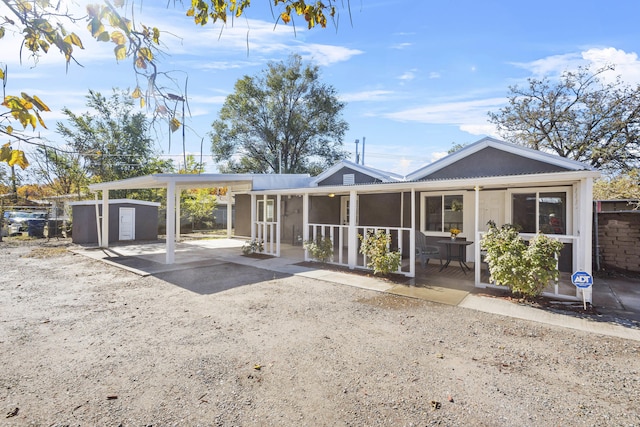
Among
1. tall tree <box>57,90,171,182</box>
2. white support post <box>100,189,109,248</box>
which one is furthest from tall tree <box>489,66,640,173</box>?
tall tree <box>57,90,171,182</box>

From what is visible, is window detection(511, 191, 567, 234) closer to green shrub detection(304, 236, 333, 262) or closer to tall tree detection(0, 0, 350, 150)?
green shrub detection(304, 236, 333, 262)

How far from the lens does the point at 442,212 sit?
9695 millimetres

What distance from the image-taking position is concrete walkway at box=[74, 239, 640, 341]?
462 cm

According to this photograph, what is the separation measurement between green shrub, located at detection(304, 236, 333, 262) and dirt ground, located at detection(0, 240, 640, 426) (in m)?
3.40

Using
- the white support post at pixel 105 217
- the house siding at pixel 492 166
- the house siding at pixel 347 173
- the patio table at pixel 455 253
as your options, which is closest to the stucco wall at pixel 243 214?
the house siding at pixel 347 173

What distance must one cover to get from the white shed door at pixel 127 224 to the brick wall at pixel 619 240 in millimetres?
17658

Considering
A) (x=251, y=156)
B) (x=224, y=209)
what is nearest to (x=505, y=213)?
(x=224, y=209)

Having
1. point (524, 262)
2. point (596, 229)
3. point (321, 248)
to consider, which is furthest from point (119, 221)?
point (596, 229)

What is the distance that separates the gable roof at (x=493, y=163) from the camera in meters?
8.05

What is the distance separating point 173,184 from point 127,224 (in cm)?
801

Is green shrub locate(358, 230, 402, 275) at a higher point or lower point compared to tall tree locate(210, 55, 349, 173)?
lower

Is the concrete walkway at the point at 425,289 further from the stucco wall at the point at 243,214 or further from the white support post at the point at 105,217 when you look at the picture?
the stucco wall at the point at 243,214

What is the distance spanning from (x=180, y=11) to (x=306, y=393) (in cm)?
302

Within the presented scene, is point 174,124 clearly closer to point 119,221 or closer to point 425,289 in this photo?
point 425,289
